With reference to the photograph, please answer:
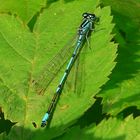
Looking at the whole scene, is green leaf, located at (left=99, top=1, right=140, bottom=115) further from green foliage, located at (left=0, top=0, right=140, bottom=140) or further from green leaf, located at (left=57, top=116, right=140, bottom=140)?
green leaf, located at (left=57, top=116, right=140, bottom=140)

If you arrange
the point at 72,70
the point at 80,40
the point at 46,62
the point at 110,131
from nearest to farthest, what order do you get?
the point at 110,131, the point at 46,62, the point at 72,70, the point at 80,40

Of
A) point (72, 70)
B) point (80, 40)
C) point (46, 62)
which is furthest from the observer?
point (80, 40)

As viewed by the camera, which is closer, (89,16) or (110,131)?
(110,131)

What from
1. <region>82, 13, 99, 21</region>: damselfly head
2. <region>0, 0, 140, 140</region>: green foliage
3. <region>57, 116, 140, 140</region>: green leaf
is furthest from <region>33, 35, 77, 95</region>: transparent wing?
<region>57, 116, 140, 140</region>: green leaf

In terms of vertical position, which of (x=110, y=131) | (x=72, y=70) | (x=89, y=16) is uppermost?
(x=89, y=16)

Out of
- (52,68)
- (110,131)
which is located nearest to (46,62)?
(52,68)

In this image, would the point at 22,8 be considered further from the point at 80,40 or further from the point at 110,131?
the point at 110,131

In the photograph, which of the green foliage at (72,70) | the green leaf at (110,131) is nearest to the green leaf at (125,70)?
the green foliage at (72,70)

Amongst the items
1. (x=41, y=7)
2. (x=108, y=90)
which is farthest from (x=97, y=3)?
(x=108, y=90)
